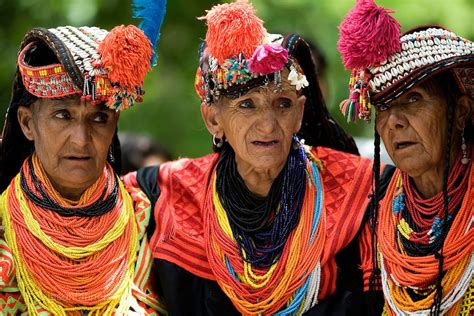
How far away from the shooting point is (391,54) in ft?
15.1

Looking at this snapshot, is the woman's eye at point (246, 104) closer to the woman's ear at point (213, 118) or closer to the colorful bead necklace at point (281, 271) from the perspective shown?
the woman's ear at point (213, 118)

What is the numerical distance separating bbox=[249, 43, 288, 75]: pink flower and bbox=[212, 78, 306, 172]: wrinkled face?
0.18m

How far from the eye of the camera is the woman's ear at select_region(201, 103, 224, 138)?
5262 mm

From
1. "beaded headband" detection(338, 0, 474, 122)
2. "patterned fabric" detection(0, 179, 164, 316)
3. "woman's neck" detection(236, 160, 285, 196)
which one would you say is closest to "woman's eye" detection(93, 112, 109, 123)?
"patterned fabric" detection(0, 179, 164, 316)

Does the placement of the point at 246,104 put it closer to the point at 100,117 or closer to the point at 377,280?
the point at 100,117

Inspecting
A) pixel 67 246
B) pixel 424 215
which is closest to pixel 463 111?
pixel 424 215

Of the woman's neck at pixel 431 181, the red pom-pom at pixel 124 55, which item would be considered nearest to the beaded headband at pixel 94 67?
the red pom-pom at pixel 124 55

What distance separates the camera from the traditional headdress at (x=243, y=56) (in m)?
4.81

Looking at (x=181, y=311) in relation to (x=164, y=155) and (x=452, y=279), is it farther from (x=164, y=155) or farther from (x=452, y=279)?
(x=164, y=155)

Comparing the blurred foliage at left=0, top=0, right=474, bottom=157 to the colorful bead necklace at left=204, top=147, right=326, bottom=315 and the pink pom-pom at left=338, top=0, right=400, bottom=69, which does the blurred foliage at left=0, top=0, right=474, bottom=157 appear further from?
the pink pom-pom at left=338, top=0, right=400, bottom=69

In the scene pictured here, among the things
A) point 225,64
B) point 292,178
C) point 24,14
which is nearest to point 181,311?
point 292,178

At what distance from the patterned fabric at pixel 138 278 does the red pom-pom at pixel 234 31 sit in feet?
3.23

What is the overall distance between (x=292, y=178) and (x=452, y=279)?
1.02m

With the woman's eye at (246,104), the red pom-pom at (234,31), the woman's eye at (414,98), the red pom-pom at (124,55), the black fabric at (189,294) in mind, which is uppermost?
the red pom-pom at (234,31)
